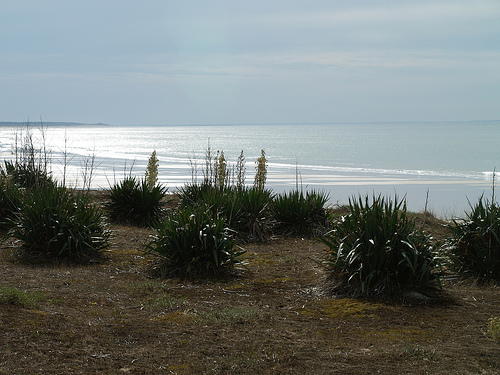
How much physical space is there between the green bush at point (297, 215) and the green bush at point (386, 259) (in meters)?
4.62

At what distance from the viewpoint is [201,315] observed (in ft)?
19.3

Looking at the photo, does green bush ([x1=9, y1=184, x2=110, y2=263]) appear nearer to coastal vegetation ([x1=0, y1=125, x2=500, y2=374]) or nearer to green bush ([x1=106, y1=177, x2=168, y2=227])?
coastal vegetation ([x1=0, y1=125, x2=500, y2=374])

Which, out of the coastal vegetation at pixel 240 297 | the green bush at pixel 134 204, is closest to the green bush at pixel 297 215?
the coastal vegetation at pixel 240 297

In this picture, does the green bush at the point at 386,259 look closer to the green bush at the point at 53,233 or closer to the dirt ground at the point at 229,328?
the dirt ground at the point at 229,328

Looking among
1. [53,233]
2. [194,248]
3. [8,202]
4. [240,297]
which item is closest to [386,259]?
[240,297]

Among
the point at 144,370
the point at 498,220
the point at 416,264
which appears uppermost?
the point at 498,220

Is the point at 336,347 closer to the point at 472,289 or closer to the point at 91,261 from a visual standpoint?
the point at 472,289

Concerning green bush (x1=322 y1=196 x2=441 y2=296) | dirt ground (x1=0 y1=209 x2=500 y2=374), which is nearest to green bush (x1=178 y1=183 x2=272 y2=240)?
dirt ground (x1=0 y1=209 x2=500 y2=374)

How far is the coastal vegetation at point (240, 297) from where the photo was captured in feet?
15.3

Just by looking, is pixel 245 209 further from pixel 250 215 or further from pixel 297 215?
pixel 297 215

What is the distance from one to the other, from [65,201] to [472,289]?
6445 mm

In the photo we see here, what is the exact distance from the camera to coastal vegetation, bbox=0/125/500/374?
4.66 m

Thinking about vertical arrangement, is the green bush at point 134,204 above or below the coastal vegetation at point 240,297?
above

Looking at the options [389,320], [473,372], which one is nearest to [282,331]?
[389,320]
